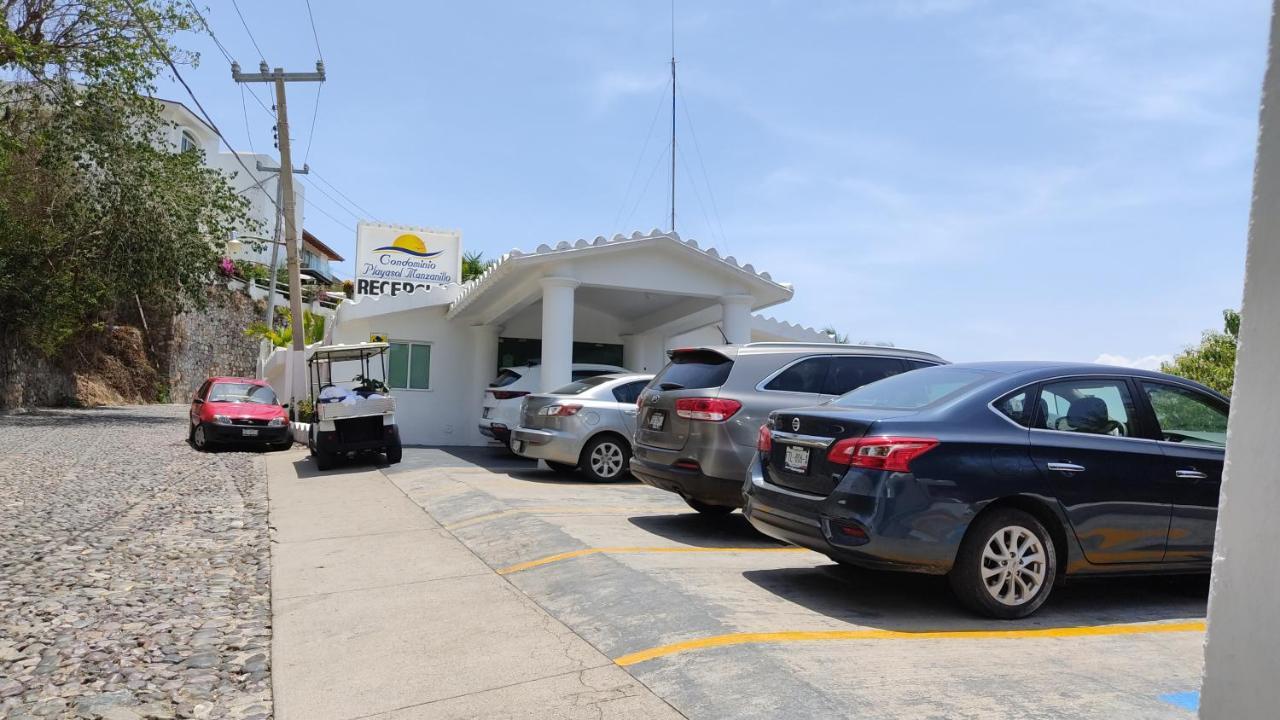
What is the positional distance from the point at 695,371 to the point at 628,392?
4544mm

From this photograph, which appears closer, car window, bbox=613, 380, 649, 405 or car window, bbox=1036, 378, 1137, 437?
car window, bbox=1036, 378, 1137, 437

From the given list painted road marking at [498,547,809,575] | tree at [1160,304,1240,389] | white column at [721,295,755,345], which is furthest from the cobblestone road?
tree at [1160,304,1240,389]

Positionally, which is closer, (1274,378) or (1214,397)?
(1274,378)

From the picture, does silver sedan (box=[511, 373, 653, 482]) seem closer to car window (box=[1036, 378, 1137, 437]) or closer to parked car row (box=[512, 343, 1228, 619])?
parked car row (box=[512, 343, 1228, 619])

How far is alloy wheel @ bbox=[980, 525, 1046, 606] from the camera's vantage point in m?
5.31

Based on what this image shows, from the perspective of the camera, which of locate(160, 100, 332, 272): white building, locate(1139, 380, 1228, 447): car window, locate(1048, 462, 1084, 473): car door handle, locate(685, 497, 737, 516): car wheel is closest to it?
locate(1048, 462, 1084, 473): car door handle

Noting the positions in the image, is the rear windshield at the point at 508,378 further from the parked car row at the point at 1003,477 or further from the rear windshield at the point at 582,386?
the parked car row at the point at 1003,477

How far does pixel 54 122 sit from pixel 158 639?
2363 cm

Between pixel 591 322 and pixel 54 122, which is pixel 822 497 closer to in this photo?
pixel 591 322

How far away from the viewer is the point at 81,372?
113 ft

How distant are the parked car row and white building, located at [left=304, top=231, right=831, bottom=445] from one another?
8.94 meters

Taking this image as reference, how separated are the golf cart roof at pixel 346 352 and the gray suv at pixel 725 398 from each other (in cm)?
788

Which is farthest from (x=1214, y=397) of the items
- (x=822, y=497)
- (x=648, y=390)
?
(x=648, y=390)

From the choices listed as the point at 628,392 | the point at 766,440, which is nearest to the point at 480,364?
the point at 628,392
